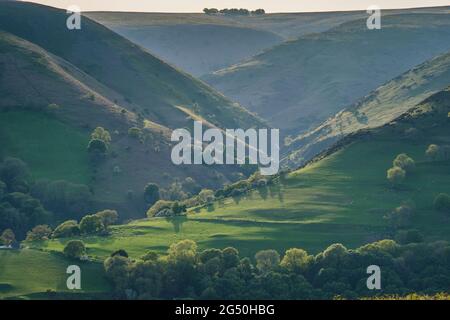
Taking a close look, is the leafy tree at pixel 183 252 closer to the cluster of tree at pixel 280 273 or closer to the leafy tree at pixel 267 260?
the cluster of tree at pixel 280 273

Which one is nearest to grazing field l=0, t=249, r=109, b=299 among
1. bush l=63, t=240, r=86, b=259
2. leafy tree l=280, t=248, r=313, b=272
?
bush l=63, t=240, r=86, b=259

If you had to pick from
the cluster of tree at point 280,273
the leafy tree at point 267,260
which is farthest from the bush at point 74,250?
the leafy tree at point 267,260

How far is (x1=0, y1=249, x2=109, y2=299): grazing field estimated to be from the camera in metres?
154

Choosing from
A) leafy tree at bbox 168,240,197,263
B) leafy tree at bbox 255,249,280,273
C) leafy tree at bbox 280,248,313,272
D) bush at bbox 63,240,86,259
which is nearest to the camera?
leafy tree at bbox 280,248,313,272

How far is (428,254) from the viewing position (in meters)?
170

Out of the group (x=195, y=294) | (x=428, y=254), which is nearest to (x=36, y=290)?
(x=195, y=294)

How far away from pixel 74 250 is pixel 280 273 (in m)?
38.3

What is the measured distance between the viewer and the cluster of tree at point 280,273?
157250 mm

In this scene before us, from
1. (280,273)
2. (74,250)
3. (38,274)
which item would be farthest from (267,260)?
(38,274)

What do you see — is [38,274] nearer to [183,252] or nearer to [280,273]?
[183,252]

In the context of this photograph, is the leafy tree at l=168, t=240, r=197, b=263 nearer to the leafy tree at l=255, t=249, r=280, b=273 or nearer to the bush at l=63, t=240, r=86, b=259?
the leafy tree at l=255, t=249, r=280, b=273

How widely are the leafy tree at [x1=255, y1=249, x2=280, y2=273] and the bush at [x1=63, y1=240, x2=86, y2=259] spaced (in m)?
31.9

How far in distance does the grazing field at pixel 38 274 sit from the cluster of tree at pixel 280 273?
3.58m
